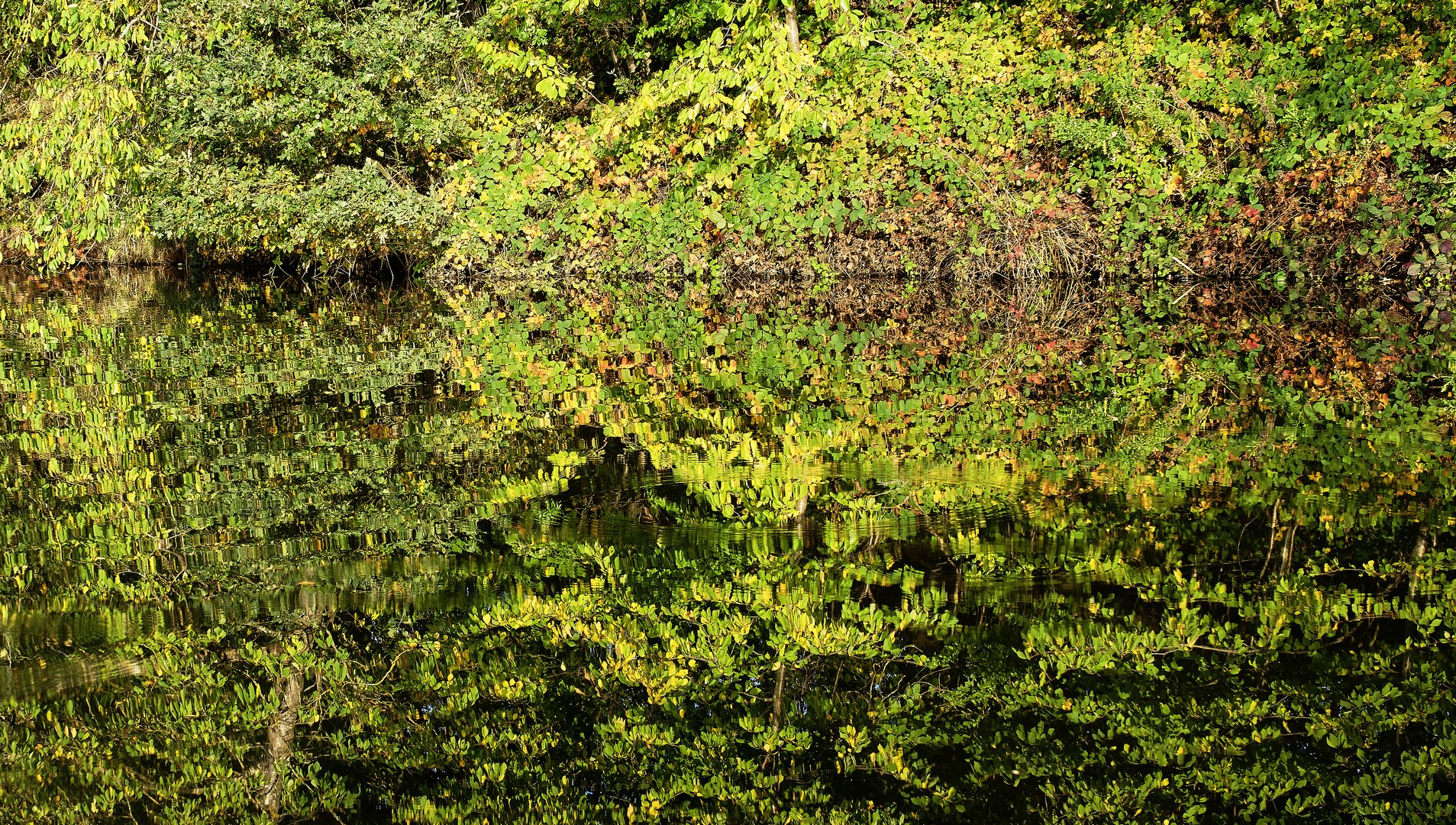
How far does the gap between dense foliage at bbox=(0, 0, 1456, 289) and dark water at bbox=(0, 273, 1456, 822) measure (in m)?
9.31

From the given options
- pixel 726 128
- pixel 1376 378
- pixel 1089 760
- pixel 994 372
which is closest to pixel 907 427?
pixel 994 372

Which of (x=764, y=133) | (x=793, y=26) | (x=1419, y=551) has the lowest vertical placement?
(x=1419, y=551)

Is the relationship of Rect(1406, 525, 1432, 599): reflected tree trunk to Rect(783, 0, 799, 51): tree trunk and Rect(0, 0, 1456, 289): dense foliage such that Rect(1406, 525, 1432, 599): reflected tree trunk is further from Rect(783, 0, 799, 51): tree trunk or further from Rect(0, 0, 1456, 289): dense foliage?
Rect(783, 0, 799, 51): tree trunk

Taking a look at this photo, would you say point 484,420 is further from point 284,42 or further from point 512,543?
point 284,42

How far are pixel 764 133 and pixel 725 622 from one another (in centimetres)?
1493

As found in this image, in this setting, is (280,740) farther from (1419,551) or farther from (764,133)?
(764,133)

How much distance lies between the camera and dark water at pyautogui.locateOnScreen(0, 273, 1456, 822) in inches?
152

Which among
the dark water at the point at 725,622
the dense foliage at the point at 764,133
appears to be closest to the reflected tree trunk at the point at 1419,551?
the dark water at the point at 725,622

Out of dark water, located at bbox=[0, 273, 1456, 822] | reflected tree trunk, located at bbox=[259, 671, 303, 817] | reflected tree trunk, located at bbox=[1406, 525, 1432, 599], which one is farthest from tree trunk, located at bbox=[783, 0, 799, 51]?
reflected tree trunk, located at bbox=[259, 671, 303, 817]

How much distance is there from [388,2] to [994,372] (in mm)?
15138

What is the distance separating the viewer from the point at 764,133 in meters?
19.2

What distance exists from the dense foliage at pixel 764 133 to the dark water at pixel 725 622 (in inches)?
366

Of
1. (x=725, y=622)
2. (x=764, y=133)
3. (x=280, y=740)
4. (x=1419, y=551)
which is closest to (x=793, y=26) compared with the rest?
(x=764, y=133)

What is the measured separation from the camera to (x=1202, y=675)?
454cm
